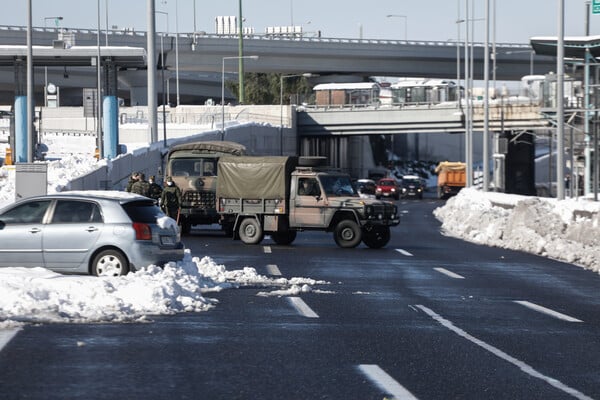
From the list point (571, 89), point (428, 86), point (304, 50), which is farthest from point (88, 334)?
point (304, 50)

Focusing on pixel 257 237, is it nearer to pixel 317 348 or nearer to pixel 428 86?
pixel 317 348

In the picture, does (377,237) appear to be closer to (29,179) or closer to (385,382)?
(29,179)

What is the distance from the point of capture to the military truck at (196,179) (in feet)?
121

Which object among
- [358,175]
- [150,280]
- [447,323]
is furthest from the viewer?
[358,175]

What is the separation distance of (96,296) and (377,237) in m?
18.1

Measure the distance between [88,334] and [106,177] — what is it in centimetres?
3356

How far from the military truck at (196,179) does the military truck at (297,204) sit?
3.16 m

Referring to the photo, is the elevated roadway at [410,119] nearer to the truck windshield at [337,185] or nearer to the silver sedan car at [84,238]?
the truck windshield at [337,185]

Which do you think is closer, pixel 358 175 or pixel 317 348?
pixel 317 348

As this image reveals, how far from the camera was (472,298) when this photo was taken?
18500 millimetres

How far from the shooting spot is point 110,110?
54844 millimetres

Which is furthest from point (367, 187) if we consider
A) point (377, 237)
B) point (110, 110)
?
point (377, 237)

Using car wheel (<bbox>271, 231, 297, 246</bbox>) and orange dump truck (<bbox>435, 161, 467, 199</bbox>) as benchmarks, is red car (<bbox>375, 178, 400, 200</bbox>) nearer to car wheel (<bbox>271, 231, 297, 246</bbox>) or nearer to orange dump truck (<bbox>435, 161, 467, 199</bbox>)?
orange dump truck (<bbox>435, 161, 467, 199</bbox>)

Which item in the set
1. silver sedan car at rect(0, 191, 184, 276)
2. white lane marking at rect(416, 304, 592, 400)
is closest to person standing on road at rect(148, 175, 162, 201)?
silver sedan car at rect(0, 191, 184, 276)
